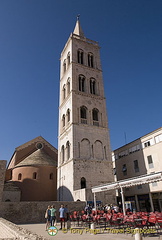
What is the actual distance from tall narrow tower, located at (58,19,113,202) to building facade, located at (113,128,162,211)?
14.9ft

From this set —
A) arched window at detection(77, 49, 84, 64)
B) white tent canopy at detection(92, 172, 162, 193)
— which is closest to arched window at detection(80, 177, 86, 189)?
white tent canopy at detection(92, 172, 162, 193)

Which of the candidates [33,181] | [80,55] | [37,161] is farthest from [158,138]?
[80,55]

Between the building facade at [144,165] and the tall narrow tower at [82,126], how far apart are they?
4.54 meters

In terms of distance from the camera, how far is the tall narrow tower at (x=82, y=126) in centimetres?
2699

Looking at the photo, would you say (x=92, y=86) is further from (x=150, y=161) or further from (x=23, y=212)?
(x=23, y=212)

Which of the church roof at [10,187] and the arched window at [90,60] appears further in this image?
the arched window at [90,60]

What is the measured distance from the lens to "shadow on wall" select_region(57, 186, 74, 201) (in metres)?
26.4

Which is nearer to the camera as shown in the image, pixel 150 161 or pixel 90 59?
pixel 150 161

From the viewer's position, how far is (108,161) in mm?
29469

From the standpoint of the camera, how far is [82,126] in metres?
30.4

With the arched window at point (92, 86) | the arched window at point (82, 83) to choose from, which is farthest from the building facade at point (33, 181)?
the arched window at point (92, 86)

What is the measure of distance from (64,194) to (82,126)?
10.6 m

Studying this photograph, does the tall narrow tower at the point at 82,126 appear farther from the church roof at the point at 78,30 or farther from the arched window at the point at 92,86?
the church roof at the point at 78,30

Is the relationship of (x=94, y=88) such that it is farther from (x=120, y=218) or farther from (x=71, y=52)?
(x=120, y=218)
